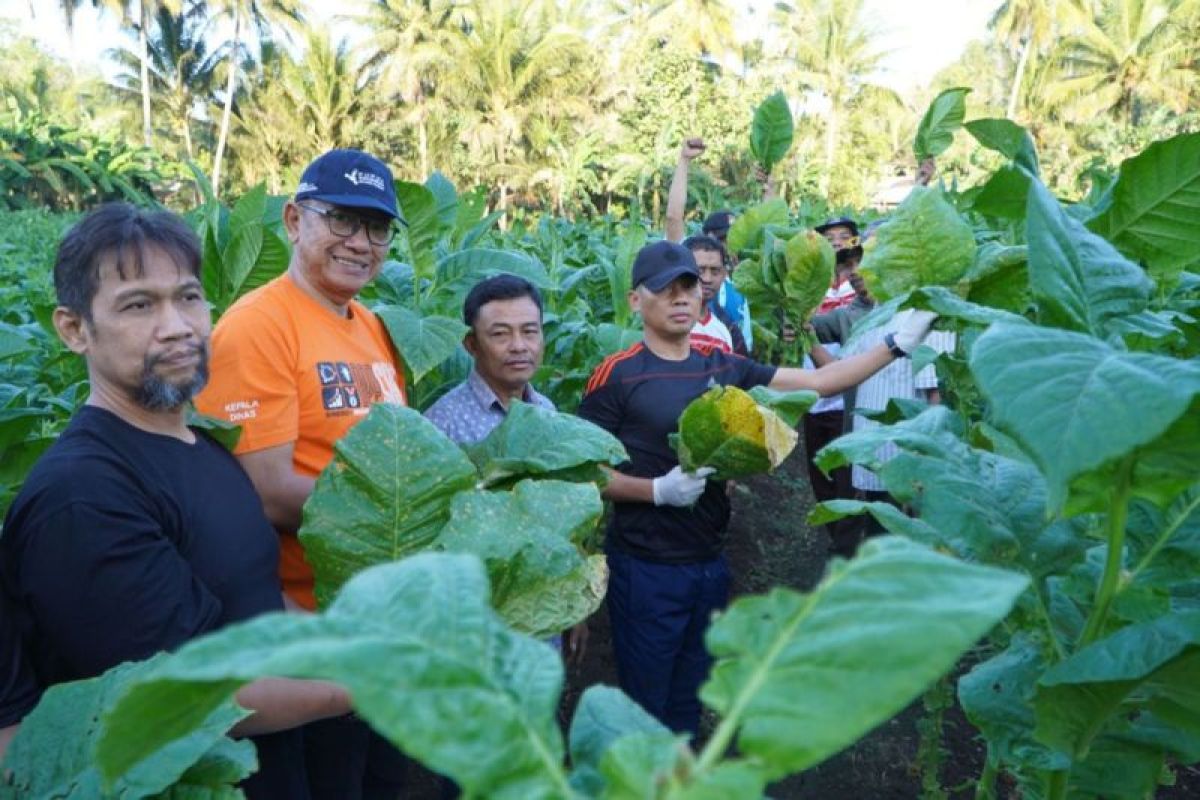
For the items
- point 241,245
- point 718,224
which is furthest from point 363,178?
point 718,224

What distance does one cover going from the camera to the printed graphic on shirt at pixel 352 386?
2092 mm

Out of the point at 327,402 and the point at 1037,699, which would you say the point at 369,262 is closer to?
the point at 327,402

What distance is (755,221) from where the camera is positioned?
4.25m

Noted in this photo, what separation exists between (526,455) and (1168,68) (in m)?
37.2

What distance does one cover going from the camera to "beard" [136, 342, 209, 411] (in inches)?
59.9

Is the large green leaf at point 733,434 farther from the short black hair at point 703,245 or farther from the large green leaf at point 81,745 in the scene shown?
the short black hair at point 703,245

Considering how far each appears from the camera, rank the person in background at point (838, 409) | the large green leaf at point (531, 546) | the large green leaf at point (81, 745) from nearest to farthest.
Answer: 1. the large green leaf at point (81, 745)
2. the large green leaf at point (531, 546)
3. the person in background at point (838, 409)

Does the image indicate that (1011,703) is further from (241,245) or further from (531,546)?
(241,245)

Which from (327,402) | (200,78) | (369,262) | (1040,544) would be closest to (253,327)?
(327,402)

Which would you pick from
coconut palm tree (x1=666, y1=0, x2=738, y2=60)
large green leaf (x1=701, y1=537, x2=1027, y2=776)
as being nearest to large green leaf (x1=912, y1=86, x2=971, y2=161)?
large green leaf (x1=701, y1=537, x2=1027, y2=776)

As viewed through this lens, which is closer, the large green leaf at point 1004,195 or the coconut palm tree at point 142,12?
the large green leaf at point 1004,195

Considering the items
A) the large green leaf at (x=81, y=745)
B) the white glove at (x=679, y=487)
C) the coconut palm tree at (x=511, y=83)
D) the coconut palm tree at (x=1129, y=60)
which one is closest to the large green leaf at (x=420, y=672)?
the large green leaf at (x=81, y=745)

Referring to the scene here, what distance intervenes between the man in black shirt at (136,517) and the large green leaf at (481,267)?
5.52ft

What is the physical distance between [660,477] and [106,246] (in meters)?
1.85
